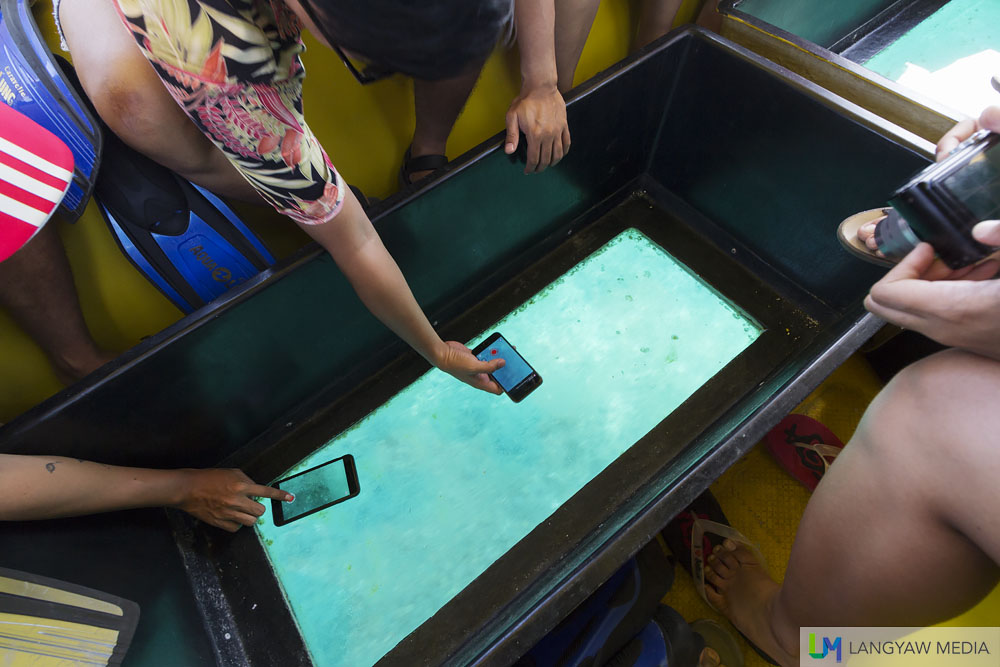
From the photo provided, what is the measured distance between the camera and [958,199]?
622mm

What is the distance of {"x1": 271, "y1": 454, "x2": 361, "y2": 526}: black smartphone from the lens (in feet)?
3.19

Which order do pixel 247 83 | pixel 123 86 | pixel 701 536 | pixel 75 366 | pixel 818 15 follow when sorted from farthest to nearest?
1. pixel 818 15
2. pixel 701 536
3. pixel 75 366
4. pixel 123 86
5. pixel 247 83

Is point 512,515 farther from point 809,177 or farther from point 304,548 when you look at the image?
point 809,177

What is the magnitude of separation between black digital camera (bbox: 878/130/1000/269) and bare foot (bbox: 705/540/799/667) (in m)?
0.63

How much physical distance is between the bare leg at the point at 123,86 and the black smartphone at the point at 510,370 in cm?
61

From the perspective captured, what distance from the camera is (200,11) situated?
1.58 feet

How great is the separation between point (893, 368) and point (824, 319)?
17 cm

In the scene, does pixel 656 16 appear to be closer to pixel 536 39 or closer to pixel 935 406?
pixel 536 39

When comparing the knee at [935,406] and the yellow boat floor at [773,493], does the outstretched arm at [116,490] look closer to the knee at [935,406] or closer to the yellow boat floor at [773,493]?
the yellow boat floor at [773,493]

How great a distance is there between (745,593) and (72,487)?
1091 millimetres

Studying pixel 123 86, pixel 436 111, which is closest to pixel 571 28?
pixel 436 111

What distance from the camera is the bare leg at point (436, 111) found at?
1.03 m

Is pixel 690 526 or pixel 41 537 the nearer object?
pixel 41 537

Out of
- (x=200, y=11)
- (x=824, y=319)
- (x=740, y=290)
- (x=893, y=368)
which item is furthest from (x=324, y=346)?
(x=893, y=368)
